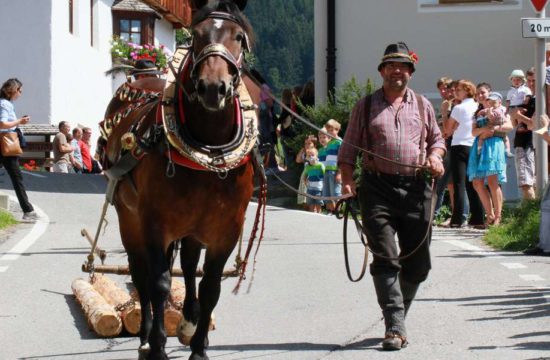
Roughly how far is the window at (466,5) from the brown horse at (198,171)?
16.5 m

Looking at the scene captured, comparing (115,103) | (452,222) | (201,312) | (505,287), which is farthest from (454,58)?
(201,312)

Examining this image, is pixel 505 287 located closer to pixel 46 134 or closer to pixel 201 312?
pixel 201 312

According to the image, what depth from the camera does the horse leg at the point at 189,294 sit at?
873 cm

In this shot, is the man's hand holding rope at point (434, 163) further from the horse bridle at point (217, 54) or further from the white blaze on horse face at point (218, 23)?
the white blaze on horse face at point (218, 23)

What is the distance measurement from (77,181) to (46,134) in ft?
32.1

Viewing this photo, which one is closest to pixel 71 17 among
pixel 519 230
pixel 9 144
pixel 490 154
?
pixel 9 144

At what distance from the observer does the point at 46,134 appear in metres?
34.8

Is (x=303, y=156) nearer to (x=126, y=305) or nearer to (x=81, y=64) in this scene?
(x=126, y=305)

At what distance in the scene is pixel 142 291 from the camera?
870 centimetres

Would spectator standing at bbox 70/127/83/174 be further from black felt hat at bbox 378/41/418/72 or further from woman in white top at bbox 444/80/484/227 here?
black felt hat at bbox 378/41/418/72

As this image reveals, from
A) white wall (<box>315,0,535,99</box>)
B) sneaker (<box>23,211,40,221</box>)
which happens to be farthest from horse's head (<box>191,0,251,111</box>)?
white wall (<box>315,0,535,99</box>)

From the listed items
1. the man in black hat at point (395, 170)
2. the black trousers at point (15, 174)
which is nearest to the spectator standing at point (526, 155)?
the black trousers at point (15, 174)

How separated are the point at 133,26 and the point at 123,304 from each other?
130 feet

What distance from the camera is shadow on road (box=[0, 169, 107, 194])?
23631 mm
